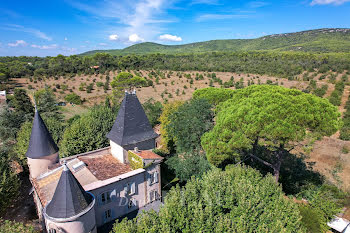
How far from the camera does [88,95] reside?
184 ft

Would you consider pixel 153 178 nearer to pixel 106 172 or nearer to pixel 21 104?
pixel 106 172

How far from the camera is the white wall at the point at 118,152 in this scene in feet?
56.4

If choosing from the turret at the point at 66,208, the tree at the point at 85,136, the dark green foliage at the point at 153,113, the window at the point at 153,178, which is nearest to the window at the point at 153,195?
the window at the point at 153,178

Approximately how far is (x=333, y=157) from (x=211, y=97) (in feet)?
57.7

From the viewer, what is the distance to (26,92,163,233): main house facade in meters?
12.2

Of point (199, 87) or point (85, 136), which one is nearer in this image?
point (85, 136)

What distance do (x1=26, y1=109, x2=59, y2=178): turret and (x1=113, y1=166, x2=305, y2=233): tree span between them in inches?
343

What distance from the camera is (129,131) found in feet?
56.9

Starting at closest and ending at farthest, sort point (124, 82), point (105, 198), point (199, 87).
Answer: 1. point (105, 198)
2. point (124, 82)
3. point (199, 87)

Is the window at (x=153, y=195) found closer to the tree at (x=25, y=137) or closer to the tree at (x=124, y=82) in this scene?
the tree at (x=25, y=137)

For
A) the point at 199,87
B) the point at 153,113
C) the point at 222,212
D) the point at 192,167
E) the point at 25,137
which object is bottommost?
the point at 192,167

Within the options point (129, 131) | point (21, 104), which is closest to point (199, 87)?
point (21, 104)

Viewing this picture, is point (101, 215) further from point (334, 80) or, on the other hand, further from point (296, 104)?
point (334, 80)

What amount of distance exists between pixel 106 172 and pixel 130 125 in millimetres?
4131
